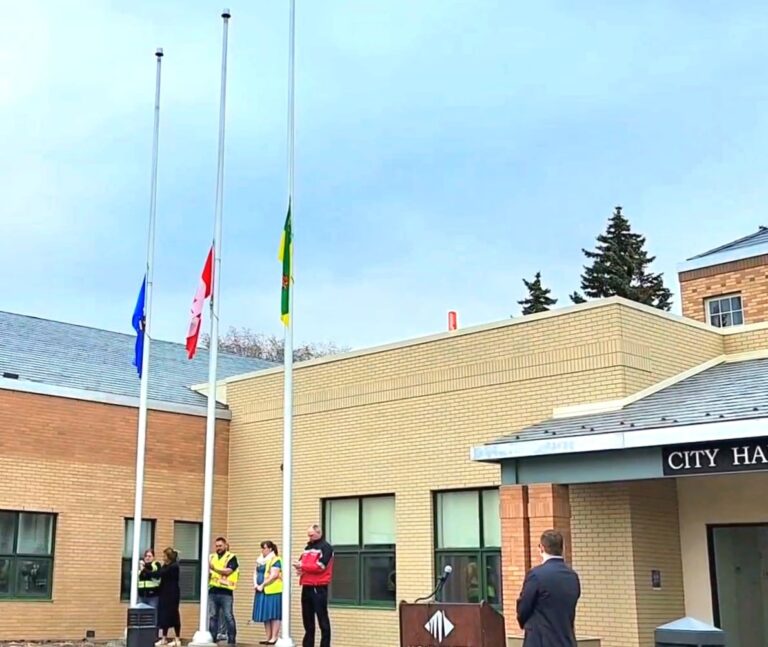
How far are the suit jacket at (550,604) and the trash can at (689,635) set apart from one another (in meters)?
1.07

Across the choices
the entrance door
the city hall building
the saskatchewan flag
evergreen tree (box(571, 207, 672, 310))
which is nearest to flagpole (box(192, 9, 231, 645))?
the saskatchewan flag

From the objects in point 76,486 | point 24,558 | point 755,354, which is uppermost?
point 755,354

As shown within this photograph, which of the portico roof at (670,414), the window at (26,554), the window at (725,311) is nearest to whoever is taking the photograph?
the portico roof at (670,414)

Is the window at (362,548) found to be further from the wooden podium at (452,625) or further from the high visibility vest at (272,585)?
the wooden podium at (452,625)

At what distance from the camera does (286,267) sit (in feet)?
52.9

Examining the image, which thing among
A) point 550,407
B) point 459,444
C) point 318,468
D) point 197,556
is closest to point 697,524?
point 550,407

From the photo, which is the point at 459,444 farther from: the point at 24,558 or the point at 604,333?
the point at 24,558

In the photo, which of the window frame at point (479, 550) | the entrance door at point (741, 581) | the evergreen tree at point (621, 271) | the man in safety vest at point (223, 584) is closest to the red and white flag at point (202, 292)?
the man in safety vest at point (223, 584)

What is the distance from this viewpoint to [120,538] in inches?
842

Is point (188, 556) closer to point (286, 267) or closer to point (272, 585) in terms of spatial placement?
point (272, 585)

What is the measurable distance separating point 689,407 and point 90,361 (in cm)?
1434

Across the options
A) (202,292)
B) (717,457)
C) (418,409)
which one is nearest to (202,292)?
(202,292)

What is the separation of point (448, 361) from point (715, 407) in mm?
6141

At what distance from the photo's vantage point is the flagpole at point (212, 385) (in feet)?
51.6
